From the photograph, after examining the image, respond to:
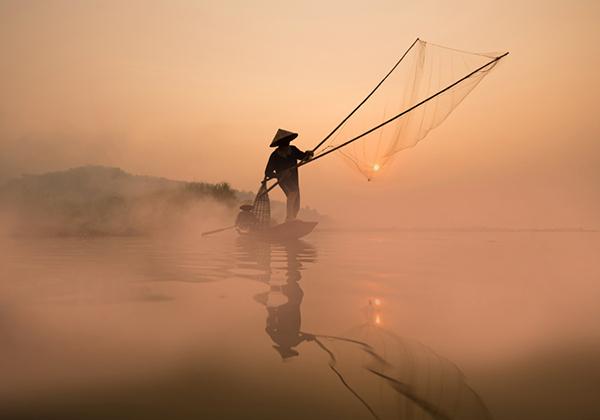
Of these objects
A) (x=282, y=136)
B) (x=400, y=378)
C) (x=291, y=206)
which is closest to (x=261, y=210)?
(x=291, y=206)

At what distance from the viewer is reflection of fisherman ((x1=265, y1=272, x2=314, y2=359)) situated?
1.75 m

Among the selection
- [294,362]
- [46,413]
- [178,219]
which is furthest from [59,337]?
[178,219]

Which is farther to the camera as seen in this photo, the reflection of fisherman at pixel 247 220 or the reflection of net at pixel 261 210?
the reflection of net at pixel 261 210

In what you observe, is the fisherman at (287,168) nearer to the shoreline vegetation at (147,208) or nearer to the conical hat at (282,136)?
the conical hat at (282,136)

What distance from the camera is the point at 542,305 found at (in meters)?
2.90

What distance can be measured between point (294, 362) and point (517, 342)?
1460mm

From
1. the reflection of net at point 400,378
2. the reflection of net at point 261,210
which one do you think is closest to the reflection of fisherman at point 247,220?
the reflection of net at point 261,210

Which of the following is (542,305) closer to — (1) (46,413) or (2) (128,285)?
(1) (46,413)

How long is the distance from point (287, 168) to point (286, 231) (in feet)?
7.45

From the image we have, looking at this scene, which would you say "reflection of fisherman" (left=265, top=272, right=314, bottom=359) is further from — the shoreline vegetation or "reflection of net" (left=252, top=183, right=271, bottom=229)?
the shoreline vegetation

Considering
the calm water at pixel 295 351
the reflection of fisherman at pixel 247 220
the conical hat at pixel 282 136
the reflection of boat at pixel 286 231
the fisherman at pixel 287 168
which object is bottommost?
the calm water at pixel 295 351

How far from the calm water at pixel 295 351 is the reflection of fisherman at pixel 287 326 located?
13mm

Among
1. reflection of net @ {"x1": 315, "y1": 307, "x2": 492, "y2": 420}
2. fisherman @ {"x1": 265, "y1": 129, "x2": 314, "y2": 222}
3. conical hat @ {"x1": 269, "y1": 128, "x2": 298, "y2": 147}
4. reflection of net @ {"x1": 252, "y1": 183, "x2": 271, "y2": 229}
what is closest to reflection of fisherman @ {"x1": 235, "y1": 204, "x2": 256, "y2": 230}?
reflection of net @ {"x1": 252, "y1": 183, "x2": 271, "y2": 229}

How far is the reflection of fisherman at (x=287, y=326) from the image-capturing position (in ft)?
5.74
